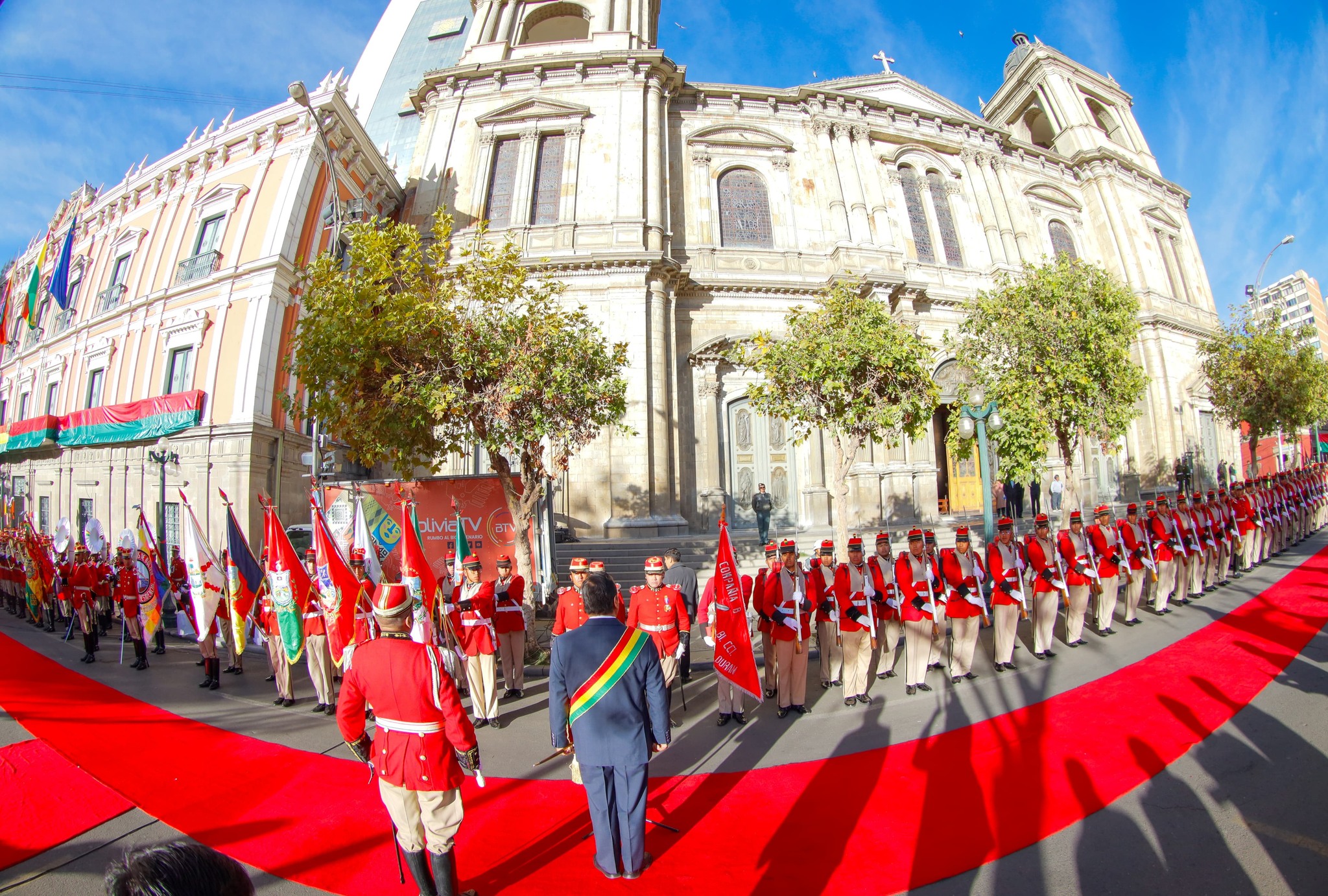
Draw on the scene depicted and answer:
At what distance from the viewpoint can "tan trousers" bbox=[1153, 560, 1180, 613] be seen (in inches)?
361

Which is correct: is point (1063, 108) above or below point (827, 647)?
above

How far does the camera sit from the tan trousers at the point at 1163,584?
9.18m

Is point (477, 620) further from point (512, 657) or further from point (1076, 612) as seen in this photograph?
point (1076, 612)

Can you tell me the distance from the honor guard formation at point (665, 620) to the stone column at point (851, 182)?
12.6 m

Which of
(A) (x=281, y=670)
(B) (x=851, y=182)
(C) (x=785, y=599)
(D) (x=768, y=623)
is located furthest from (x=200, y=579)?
(B) (x=851, y=182)

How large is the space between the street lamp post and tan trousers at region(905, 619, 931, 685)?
2.55 meters

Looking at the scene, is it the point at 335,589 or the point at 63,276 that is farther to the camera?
the point at 63,276

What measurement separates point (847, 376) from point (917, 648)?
17.5 feet

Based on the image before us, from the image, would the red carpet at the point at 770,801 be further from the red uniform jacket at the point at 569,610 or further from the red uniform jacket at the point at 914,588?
the red uniform jacket at the point at 569,610

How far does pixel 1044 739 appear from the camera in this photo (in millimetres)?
5094

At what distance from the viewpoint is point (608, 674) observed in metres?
3.49

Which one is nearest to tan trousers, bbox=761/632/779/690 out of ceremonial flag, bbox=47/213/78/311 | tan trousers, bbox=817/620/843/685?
tan trousers, bbox=817/620/843/685

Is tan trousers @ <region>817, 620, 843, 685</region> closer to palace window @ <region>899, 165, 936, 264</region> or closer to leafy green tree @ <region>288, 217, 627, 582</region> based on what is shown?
leafy green tree @ <region>288, 217, 627, 582</region>

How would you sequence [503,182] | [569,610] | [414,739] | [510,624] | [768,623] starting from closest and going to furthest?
[414,739] < [569,610] < [768,623] < [510,624] < [503,182]
